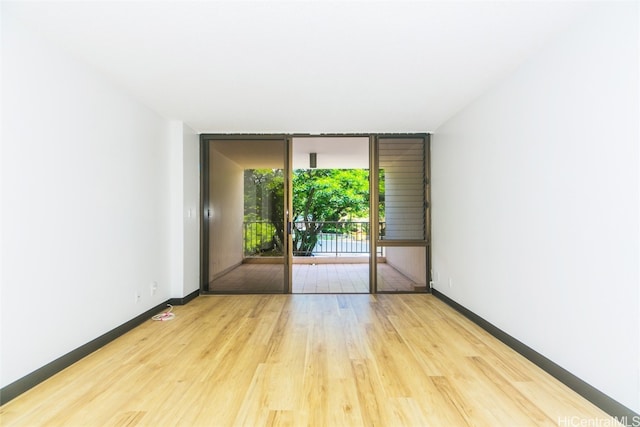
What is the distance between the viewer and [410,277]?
5.33 metres

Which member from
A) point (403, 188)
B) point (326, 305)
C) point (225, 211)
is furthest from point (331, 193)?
point (326, 305)

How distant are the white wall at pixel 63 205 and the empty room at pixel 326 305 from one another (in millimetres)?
14

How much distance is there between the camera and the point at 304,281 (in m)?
5.30

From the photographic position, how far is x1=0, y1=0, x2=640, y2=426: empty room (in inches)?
66.1

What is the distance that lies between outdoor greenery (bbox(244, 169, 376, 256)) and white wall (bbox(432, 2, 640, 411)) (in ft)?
8.49

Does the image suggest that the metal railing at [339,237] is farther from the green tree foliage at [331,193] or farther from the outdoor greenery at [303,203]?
the green tree foliage at [331,193]

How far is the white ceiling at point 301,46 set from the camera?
5.78 ft

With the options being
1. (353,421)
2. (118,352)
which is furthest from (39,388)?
(353,421)

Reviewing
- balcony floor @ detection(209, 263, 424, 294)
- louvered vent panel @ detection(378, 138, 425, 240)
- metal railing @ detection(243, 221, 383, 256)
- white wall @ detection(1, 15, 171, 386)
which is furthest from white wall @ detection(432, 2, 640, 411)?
metal railing @ detection(243, 221, 383, 256)

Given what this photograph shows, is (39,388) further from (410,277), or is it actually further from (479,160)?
(410,277)

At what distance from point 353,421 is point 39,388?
1.91 m

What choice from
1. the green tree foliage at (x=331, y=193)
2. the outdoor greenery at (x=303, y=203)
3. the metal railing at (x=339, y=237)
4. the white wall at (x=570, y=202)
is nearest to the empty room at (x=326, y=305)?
the white wall at (x=570, y=202)

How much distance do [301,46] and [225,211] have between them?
2.89 meters

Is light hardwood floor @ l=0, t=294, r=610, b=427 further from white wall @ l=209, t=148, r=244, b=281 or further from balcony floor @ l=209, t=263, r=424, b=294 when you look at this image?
white wall @ l=209, t=148, r=244, b=281
